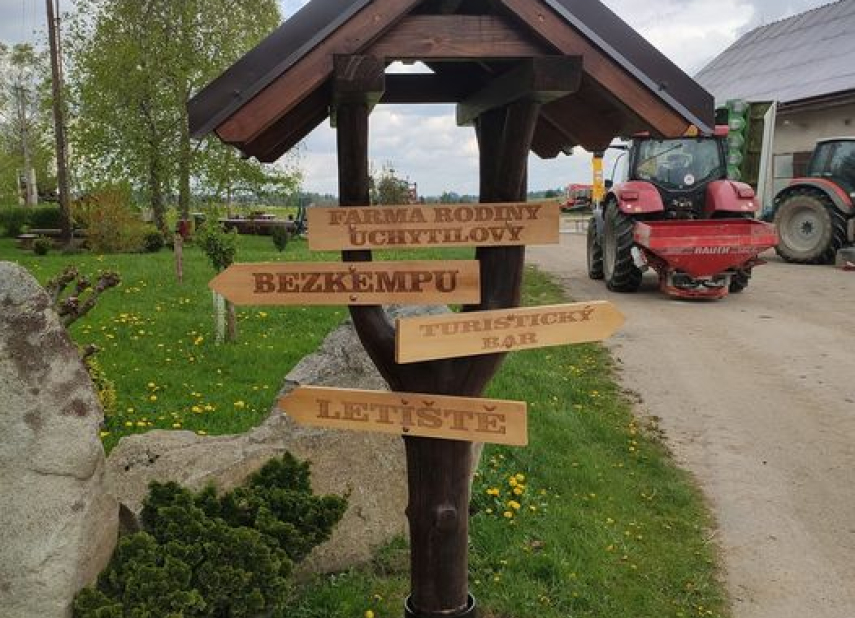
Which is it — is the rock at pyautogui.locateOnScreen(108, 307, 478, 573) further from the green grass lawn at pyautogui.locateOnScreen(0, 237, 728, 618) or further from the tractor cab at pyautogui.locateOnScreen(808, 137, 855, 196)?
the tractor cab at pyautogui.locateOnScreen(808, 137, 855, 196)

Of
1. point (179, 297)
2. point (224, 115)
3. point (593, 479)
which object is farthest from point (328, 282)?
point (179, 297)

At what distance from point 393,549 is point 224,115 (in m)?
2.33

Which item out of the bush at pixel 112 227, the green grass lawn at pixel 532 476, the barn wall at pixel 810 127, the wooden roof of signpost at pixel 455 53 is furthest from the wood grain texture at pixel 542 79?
the barn wall at pixel 810 127

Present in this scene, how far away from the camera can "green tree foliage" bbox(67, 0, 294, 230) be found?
2202cm

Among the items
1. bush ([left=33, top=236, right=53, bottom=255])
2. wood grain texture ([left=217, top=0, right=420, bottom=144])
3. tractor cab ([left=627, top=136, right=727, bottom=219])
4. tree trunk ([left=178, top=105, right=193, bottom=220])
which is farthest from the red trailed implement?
bush ([left=33, top=236, right=53, bottom=255])

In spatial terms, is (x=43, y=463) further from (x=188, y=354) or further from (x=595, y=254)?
(x=595, y=254)

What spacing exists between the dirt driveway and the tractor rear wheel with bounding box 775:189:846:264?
149 inches

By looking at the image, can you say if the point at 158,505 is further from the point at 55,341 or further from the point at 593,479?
the point at 593,479

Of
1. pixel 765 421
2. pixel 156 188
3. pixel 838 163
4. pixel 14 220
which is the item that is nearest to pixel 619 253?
pixel 765 421

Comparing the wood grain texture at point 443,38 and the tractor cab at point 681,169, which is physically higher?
the wood grain texture at point 443,38

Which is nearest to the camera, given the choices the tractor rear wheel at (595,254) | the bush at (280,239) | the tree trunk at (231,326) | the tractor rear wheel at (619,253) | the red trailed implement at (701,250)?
the tree trunk at (231,326)

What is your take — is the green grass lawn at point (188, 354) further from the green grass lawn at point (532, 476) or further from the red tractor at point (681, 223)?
the red tractor at point (681, 223)

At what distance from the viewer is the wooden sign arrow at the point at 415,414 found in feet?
8.27

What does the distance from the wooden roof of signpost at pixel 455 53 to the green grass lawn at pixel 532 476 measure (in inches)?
81.3
